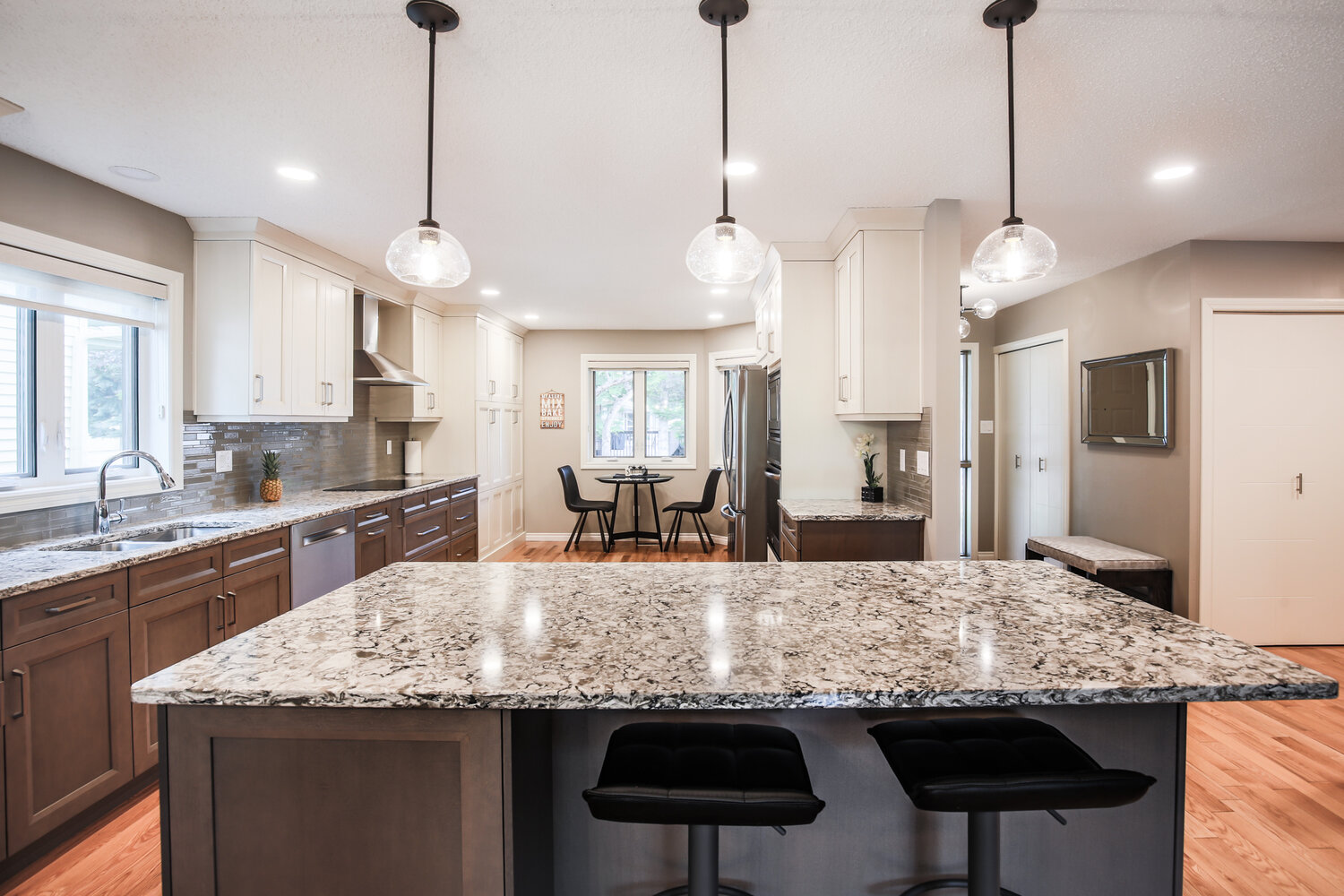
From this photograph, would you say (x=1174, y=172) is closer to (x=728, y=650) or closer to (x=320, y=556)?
(x=728, y=650)

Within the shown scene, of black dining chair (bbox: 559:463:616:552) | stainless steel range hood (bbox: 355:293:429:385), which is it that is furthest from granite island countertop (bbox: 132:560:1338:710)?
black dining chair (bbox: 559:463:616:552)

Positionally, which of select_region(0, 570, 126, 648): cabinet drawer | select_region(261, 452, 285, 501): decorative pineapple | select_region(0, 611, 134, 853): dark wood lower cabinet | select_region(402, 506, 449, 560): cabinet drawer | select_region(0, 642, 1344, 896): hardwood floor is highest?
select_region(261, 452, 285, 501): decorative pineapple

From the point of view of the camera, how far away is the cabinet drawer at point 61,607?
1760mm

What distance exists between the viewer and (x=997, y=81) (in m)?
1.94

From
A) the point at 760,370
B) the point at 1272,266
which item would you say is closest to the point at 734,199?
the point at 760,370

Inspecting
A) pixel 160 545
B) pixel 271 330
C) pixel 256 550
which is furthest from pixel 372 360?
pixel 160 545

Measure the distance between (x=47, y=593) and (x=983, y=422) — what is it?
620 cm

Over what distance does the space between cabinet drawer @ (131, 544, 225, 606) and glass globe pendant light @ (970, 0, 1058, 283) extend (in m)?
2.83

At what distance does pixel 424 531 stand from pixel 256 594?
1.60 metres

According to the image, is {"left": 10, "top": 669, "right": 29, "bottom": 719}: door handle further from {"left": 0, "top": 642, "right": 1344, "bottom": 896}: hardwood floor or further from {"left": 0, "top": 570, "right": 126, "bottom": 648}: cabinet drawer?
{"left": 0, "top": 642, "right": 1344, "bottom": 896}: hardwood floor

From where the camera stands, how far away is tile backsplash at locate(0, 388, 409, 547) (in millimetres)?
2512

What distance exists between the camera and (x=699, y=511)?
20.2ft

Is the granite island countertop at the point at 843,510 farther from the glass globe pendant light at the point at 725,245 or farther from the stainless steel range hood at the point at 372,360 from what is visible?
the stainless steel range hood at the point at 372,360

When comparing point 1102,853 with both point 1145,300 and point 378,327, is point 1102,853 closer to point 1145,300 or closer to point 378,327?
point 1145,300
